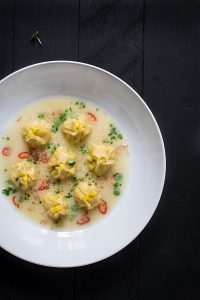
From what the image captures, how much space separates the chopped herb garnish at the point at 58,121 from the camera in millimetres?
2627

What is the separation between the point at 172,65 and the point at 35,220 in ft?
3.62

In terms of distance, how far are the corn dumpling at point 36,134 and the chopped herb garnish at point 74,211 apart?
363mm

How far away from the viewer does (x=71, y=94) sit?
8.57ft

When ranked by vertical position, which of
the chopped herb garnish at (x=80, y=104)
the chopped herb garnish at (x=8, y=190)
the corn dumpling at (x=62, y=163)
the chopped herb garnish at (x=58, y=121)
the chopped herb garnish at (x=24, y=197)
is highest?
the chopped herb garnish at (x=80, y=104)

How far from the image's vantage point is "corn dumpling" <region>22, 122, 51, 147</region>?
2547 mm

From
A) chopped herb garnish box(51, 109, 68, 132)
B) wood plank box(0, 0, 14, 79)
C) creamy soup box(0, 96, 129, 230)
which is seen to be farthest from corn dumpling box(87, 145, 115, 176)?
wood plank box(0, 0, 14, 79)

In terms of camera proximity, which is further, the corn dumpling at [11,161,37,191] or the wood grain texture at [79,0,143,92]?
the wood grain texture at [79,0,143,92]

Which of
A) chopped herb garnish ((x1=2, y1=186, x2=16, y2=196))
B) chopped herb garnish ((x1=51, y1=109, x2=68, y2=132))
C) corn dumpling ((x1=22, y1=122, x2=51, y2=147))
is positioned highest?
chopped herb garnish ((x1=51, y1=109, x2=68, y2=132))

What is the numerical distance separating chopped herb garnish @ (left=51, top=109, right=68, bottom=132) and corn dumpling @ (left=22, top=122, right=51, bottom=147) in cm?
4

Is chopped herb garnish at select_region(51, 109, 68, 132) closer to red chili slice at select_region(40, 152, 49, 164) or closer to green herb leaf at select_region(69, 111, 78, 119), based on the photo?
green herb leaf at select_region(69, 111, 78, 119)

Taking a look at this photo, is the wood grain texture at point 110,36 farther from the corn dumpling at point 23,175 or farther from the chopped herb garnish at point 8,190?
the chopped herb garnish at point 8,190

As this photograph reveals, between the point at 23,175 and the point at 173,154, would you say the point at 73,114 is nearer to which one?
the point at 23,175

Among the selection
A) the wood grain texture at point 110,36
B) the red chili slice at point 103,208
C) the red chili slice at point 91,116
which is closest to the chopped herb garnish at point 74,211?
the red chili slice at point 103,208

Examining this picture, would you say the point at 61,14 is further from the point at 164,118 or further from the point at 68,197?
the point at 68,197
